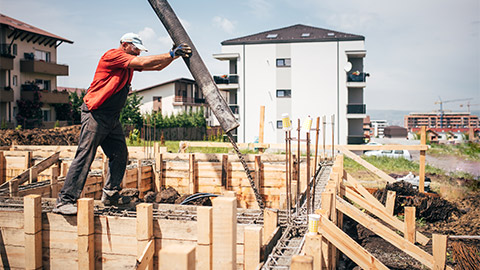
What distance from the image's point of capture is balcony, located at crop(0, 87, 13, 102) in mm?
32719

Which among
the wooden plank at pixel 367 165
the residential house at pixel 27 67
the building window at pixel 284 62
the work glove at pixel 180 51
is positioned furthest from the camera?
the building window at pixel 284 62

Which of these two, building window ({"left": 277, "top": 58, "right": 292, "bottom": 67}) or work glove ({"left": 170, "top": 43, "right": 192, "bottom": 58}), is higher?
building window ({"left": 277, "top": 58, "right": 292, "bottom": 67})

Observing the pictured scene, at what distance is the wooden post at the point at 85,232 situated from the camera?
4672 millimetres

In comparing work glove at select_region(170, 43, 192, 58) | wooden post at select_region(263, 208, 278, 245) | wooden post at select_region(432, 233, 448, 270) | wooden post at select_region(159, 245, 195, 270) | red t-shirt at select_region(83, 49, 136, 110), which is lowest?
wooden post at select_region(432, 233, 448, 270)

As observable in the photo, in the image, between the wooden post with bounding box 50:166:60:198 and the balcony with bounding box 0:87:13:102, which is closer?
the wooden post with bounding box 50:166:60:198

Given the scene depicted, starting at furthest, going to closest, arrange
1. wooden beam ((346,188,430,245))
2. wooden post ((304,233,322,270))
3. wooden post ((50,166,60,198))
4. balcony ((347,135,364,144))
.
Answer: balcony ((347,135,364,144)), wooden beam ((346,188,430,245)), wooden post ((50,166,60,198)), wooden post ((304,233,322,270))

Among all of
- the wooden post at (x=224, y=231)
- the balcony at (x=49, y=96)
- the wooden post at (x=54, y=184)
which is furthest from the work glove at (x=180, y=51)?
the balcony at (x=49, y=96)

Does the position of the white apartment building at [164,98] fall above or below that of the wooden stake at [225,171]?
above

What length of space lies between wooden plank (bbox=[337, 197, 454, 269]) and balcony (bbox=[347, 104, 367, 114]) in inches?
1137

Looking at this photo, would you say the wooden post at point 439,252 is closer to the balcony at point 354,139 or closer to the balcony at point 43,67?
the balcony at point 354,139

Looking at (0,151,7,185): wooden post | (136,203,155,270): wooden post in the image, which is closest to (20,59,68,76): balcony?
(0,151,7,185): wooden post

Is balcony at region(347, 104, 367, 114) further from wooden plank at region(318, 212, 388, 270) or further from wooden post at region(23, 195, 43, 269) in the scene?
wooden post at region(23, 195, 43, 269)

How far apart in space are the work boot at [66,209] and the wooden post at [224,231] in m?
2.51

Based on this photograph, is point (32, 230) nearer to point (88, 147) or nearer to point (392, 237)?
point (88, 147)
